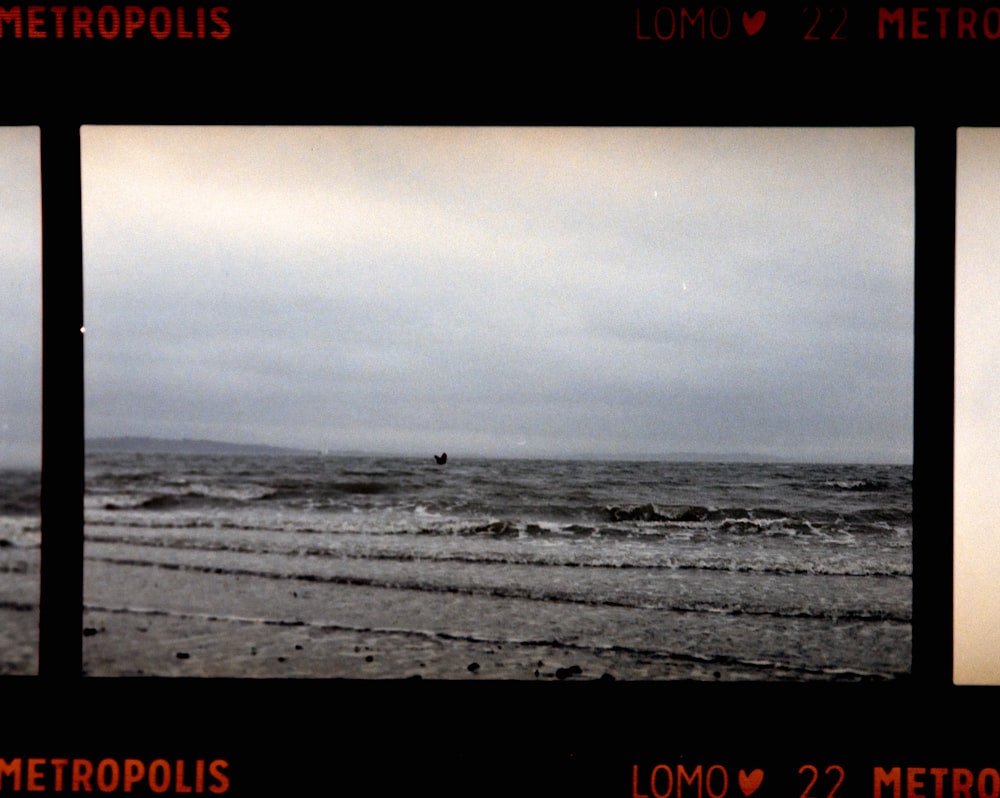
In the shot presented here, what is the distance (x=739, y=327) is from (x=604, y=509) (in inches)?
189

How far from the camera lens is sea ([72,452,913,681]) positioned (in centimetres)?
500

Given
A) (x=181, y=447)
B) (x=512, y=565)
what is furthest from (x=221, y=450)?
(x=512, y=565)

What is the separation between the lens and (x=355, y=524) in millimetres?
11781

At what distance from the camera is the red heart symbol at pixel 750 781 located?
193 centimetres
